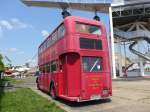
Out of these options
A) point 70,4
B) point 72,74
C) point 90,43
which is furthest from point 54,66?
point 70,4

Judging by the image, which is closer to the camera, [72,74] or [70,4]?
[72,74]

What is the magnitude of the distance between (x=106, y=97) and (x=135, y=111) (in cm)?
348

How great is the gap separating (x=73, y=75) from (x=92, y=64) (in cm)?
109

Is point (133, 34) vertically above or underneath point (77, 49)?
above

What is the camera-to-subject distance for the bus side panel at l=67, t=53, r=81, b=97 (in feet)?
48.1

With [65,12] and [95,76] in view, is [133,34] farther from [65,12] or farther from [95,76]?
[95,76]

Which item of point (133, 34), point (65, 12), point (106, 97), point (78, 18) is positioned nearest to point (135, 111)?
point (106, 97)

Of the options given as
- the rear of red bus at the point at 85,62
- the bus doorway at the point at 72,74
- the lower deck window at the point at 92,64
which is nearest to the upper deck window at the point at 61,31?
the rear of red bus at the point at 85,62

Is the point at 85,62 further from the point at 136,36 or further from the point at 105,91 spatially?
the point at 136,36

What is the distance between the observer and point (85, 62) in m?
14.8

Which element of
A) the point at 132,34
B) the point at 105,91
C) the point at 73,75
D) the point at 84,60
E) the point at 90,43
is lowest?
the point at 105,91

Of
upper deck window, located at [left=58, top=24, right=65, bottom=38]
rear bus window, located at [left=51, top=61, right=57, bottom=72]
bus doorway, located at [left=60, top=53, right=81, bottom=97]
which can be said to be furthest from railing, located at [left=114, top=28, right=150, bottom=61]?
bus doorway, located at [left=60, top=53, right=81, bottom=97]

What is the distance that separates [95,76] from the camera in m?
14.9

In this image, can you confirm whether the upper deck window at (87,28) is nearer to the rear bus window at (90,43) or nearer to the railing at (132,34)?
the rear bus window at (90,43)
